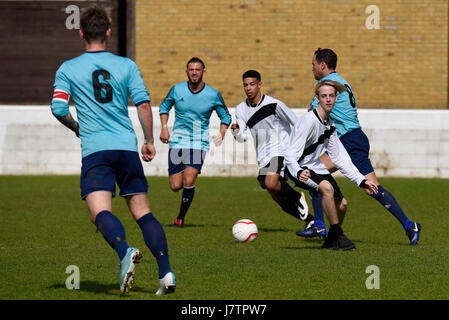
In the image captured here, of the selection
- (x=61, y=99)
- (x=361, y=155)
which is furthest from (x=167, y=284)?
(x=361, y=155)

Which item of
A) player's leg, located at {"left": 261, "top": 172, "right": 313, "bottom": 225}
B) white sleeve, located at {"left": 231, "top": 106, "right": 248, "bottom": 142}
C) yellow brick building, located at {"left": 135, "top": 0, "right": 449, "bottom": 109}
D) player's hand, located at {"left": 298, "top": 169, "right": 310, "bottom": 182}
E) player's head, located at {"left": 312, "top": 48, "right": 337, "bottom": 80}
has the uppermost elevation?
yellow brick building, located at {"left": 135, "top": 0, "right": 449, "bottom": 109}

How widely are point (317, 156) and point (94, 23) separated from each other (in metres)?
3.90

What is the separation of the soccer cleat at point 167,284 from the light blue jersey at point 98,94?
1.02m

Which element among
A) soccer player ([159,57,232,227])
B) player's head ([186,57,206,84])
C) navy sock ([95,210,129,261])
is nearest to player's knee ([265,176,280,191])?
soccer player ([159,57,232,227])

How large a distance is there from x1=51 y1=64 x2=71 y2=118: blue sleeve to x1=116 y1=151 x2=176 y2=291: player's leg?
571 mm

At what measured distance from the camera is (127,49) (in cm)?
2319

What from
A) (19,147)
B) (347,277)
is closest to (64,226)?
(347,277)

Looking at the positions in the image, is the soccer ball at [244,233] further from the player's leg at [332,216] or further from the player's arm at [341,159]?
the player's arm at [341,159]

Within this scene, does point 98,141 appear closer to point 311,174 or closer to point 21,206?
point 311,174

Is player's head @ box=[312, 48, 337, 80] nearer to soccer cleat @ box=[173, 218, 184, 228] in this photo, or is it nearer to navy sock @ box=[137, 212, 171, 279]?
soccer cleat @ box=[173, 218, 184, 228]

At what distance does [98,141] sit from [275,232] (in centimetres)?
531

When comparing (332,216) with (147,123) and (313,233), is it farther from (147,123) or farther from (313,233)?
(147,123)

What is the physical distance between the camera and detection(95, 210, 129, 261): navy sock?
618 centimetres

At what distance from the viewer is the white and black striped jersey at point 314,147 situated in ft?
29.7
